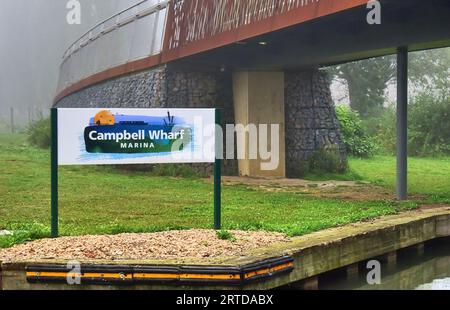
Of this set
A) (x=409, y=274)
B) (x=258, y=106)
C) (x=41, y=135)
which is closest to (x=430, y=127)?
(x=258, y=106)

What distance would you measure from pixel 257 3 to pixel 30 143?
93.4 ft

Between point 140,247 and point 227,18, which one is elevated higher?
point 227,18

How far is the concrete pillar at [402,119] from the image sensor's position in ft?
51.8

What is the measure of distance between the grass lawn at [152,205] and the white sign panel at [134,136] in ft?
3.78

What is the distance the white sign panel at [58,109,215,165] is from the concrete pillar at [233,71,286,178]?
13.1 m

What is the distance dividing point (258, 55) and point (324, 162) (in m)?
5.01

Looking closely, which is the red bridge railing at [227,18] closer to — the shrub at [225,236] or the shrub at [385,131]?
the shrub at [225,236]

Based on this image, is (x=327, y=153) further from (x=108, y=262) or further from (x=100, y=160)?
(x=108, y=262)

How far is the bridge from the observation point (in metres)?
15.1

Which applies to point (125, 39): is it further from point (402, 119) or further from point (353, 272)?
point (353, 272)

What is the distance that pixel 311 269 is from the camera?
9.04 m

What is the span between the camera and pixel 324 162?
24.2 metres

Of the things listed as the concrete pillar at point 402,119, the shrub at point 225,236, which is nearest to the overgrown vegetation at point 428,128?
the concrete pillar at point 402,119
